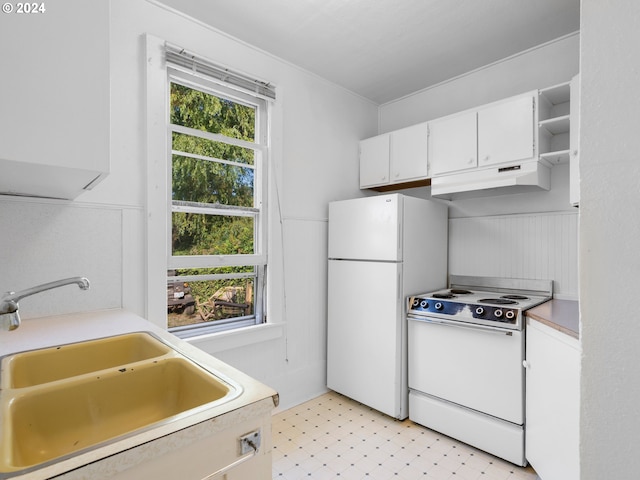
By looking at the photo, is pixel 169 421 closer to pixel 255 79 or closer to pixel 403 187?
pixel 255 79

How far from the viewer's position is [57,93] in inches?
37.0

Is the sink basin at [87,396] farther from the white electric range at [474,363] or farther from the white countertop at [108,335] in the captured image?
the white electric range at [474,363]

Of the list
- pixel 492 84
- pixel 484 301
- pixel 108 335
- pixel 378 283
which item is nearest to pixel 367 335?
pixel 378 283

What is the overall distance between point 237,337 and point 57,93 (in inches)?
72.7

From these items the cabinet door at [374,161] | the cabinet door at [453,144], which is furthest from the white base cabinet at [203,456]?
the cabinet door at [374,161]

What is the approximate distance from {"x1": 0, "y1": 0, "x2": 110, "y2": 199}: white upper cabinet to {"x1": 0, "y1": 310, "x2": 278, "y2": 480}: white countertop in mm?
654

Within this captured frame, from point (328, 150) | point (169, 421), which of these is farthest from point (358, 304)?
point (169, 421)

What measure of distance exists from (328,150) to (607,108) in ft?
8.51

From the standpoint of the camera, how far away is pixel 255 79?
8.25ft

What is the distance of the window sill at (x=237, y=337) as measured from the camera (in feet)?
7.37

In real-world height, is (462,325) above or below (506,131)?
below

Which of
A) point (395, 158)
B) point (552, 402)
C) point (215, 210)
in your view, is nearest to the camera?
point (552, 402)

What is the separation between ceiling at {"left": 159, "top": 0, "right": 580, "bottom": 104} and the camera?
2086 millimetres

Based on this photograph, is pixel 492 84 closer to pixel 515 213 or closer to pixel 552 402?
pixel 515 213
